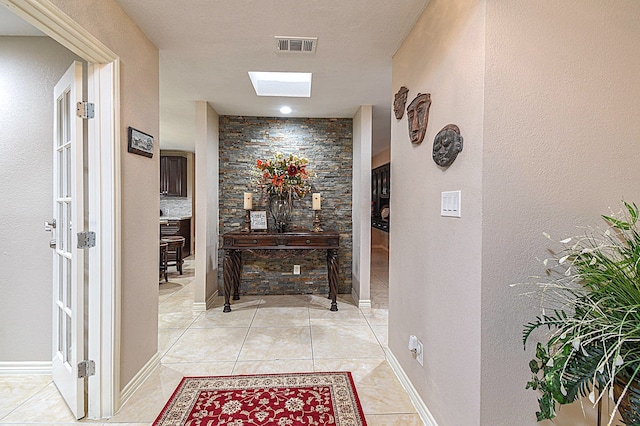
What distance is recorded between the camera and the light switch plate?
1.49 metres

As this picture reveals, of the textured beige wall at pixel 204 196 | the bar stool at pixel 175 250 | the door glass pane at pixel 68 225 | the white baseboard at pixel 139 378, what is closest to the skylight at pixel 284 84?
the textured beige wall at pixel 204 196

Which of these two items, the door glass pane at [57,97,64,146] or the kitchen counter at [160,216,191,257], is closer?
the door glass pane at [57,97,64,146]

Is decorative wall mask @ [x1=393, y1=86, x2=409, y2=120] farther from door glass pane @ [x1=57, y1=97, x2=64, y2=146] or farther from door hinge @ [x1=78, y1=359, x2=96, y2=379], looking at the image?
door hinge @ [x1=78, y1=359, x2=96, y2=379]

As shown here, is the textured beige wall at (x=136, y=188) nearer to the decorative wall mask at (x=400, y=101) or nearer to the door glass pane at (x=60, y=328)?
the door glass pane at (x=60, y=328)

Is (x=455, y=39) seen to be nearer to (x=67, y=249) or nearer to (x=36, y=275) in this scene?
(x=67, y=249)

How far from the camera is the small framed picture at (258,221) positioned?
4.00 m

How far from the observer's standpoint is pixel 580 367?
1041 millimetres

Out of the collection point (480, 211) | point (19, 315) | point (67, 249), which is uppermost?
point (480, 211)

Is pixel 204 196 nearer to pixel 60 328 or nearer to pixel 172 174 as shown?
pixel 60 328

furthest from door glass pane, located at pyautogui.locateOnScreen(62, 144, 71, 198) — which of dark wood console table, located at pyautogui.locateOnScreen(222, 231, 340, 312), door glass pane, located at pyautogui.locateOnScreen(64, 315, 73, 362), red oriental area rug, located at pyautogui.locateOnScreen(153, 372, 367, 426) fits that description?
dark wood console table, located at pyautogui.locateOnScreen(222, 231, 340, 312)

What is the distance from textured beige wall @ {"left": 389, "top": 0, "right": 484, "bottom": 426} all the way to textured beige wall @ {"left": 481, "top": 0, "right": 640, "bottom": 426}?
0.19ft

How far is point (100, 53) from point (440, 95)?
1.82 metres

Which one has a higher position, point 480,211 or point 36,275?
point 480,211

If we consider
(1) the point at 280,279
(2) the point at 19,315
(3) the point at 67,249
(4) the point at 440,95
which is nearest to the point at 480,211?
(4) the point at 440,95
